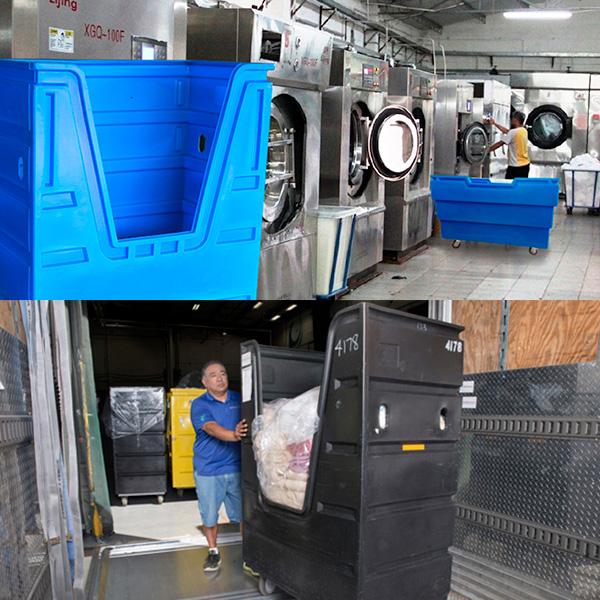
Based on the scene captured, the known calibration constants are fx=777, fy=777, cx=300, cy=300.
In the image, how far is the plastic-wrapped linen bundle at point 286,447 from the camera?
9.37 feet

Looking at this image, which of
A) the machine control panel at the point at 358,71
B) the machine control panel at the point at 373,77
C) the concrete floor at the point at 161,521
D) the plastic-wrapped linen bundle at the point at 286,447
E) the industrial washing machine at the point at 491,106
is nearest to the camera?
the plastic-wrapped linen bundle at the point at 286,447

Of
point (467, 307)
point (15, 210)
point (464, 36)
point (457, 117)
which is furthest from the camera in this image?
point (464, 36)

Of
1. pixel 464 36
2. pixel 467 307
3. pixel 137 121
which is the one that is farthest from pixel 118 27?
pixel 464 36

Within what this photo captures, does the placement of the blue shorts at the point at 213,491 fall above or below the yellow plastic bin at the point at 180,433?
above

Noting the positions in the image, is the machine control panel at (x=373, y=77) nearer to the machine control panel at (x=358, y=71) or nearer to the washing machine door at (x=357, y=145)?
the machine control panel at (x=358, y=71)

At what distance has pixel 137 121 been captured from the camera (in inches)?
109

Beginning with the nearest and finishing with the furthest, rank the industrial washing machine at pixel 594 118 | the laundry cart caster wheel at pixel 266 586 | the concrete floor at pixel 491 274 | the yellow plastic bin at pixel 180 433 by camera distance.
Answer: the laundry cart caster wheel at pixel 266 586 → the concrete floor at pixel 491 274 → the yellow plastic bin at pixel 180 433 → the industrial washing machine at pixel 594 118

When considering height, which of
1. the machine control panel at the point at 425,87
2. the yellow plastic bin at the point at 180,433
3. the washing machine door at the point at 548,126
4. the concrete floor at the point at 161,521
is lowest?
the concrete floor at the point at 161,521

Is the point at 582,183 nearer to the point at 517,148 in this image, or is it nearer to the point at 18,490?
the point at 517,148

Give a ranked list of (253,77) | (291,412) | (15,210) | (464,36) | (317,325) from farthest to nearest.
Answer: (464,36) → (317,325) → (291,412) → (253,77) → (15,210)

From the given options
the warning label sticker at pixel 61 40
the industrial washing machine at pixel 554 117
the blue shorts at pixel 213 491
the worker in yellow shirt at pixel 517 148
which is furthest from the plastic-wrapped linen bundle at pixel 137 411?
the industrial washing machine at pixel 554 117

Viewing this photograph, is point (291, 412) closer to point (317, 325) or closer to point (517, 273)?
point (517, 273)

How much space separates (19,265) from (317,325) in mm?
5473

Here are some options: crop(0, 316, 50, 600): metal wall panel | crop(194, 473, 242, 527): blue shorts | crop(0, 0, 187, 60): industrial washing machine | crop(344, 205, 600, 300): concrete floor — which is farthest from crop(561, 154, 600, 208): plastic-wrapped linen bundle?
crop(0, 316, 50, 600): metal wall panel
